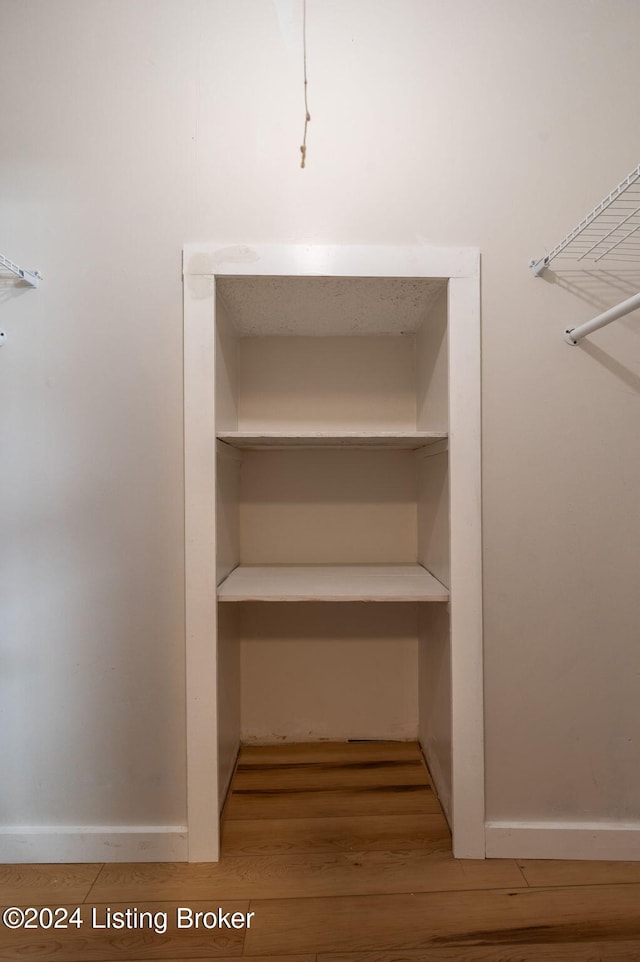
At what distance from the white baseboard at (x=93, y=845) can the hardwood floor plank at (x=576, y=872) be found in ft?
3.11

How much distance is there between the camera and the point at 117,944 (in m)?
1.04

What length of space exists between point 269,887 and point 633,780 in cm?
104

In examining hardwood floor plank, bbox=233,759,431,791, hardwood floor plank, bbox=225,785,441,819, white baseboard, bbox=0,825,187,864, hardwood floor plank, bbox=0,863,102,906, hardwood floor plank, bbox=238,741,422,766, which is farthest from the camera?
hardwood floor plank, bbox=238,741,422,766

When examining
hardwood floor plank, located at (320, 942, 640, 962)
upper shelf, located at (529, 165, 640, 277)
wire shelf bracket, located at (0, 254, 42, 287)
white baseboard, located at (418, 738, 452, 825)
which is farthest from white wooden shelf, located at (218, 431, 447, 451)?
hardwood floor plank, located at (320, 942, 640, 962)

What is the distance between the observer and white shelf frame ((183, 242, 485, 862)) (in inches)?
48.6

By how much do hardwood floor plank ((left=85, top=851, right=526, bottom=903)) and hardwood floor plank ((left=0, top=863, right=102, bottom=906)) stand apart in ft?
0.14

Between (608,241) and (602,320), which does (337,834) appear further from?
(608,241)

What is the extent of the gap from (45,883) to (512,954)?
3.85 feet

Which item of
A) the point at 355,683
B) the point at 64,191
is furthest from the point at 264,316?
the point at 355,683

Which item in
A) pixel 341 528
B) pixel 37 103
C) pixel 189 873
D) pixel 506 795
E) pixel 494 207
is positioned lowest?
pixel 189 873

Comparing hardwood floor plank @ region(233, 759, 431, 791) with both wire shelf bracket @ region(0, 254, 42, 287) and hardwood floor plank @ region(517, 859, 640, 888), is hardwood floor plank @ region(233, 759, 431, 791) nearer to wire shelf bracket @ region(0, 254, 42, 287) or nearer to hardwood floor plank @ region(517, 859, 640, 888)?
hardwood floor plank @ region(517, 859, 640, 888)

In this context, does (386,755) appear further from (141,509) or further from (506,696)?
(141,509)

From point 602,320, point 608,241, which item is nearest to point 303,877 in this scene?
point 602,320

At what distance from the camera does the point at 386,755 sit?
1623mm
